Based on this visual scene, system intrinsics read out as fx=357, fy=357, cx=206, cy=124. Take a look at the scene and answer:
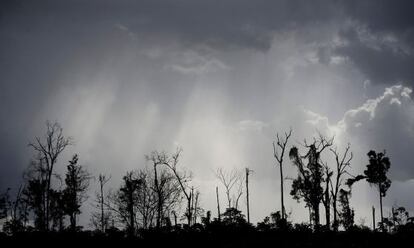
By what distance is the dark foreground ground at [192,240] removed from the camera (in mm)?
19906

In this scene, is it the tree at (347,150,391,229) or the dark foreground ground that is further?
the tree at (347,150,391,229)

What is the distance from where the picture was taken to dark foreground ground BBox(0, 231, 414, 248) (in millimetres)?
19906

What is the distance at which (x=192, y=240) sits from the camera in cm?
2164

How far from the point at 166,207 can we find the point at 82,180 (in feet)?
36.0

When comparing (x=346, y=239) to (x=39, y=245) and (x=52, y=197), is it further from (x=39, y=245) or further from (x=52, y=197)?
(x=52, y=197)

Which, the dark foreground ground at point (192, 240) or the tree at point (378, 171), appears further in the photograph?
the tree at point (378, 171)

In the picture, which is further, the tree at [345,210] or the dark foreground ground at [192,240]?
the tree at [345,210]

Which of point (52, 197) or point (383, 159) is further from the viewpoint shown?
point (383, 159)

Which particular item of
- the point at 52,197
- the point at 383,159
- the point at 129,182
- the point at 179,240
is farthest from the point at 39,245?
the point at 383,159

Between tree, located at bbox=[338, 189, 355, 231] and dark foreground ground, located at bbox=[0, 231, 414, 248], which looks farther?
tree, located at bbox=[338, 189, 355, 231]

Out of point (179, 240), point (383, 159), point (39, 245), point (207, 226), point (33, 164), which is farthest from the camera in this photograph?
point (383, 159)

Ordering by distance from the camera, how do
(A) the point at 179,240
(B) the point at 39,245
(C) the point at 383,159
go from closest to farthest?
(B) the point at 39,245
(A) the point at 179,240
(C) the point at 383,159

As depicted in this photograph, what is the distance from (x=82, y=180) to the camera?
1730 inches

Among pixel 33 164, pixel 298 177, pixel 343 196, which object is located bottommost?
pixel 343 196
